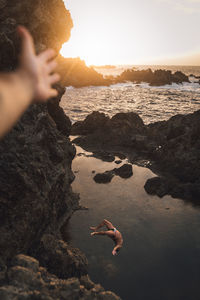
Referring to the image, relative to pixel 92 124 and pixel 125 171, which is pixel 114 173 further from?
pixel 92 124

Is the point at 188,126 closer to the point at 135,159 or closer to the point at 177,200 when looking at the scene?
the point at 135,159

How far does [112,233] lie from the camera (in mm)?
8430

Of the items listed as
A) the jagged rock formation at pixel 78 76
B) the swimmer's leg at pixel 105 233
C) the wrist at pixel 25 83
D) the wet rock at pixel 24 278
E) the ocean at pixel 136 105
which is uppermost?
the jagged rock formation at pixel 78 76

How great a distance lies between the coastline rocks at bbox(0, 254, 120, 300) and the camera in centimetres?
419

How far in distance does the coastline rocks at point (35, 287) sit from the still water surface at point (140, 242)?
2204 mm

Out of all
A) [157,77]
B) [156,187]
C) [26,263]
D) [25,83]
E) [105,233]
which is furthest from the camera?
[157,77]

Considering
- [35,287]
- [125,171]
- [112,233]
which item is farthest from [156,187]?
[35,287]

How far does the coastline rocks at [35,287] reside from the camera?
419 cm

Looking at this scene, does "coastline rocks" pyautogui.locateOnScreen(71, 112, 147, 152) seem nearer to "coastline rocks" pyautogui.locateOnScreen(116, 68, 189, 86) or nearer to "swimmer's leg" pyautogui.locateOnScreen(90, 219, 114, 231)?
"swimmer's leg" pyautogui.locateOnScreen(90, 219, 114, 231)

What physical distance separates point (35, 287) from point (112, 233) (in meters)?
4.31

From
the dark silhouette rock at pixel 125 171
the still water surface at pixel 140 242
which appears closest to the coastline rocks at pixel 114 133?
the dark silhouette rock at pixel 125 171

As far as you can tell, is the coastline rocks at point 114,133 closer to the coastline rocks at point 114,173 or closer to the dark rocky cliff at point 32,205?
the coastline rocks at point 114,173

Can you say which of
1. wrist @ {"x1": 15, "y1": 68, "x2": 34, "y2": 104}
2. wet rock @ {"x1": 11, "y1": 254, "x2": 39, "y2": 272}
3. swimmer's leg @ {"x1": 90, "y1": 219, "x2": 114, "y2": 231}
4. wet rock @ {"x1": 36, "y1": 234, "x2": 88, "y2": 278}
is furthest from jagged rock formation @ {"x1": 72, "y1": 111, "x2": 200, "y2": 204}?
wrist @ {"x1": 15, "y1": 68, "x2": 34, "y2": 104}

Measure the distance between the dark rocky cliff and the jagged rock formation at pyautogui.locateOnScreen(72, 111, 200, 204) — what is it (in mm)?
5626
